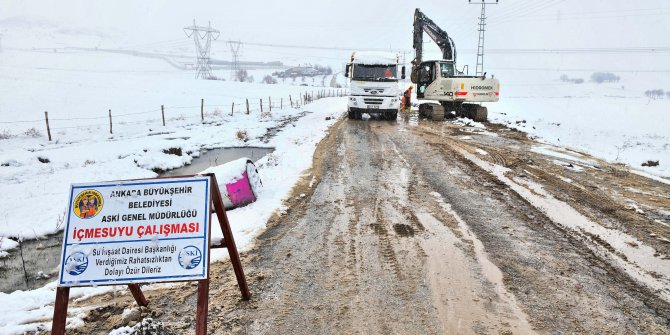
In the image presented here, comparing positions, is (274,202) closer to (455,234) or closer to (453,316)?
(455,234)

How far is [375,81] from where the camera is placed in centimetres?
1842

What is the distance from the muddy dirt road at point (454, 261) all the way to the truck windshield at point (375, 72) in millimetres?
10437

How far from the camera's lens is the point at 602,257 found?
4.75 metres

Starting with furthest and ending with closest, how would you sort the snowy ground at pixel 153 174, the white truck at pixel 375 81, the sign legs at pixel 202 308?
the white truck at pixel 375 81, the snowy ground at pixel 153 174, the sign legs at pixel 202 308

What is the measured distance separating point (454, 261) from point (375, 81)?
14.6m

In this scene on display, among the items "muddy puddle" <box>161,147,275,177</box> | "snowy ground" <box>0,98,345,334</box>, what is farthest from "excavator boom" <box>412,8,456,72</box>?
"muddy puddle" <box>161,147,275,177</box>

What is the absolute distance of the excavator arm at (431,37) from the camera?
24016 millimetres

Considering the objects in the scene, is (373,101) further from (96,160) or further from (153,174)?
(96,160)

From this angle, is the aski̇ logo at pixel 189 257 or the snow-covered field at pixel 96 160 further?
the snow-covered field at pixel 96 160

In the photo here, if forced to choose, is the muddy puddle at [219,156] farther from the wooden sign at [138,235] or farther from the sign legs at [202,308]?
the sign legs at [202,308]

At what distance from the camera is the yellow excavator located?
19500 mm

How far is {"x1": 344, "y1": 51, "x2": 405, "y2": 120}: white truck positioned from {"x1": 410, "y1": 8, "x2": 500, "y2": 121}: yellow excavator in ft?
7.92

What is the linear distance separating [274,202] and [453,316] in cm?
403

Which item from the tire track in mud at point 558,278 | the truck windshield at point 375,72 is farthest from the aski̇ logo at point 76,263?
the truck windshield at point 375,72
